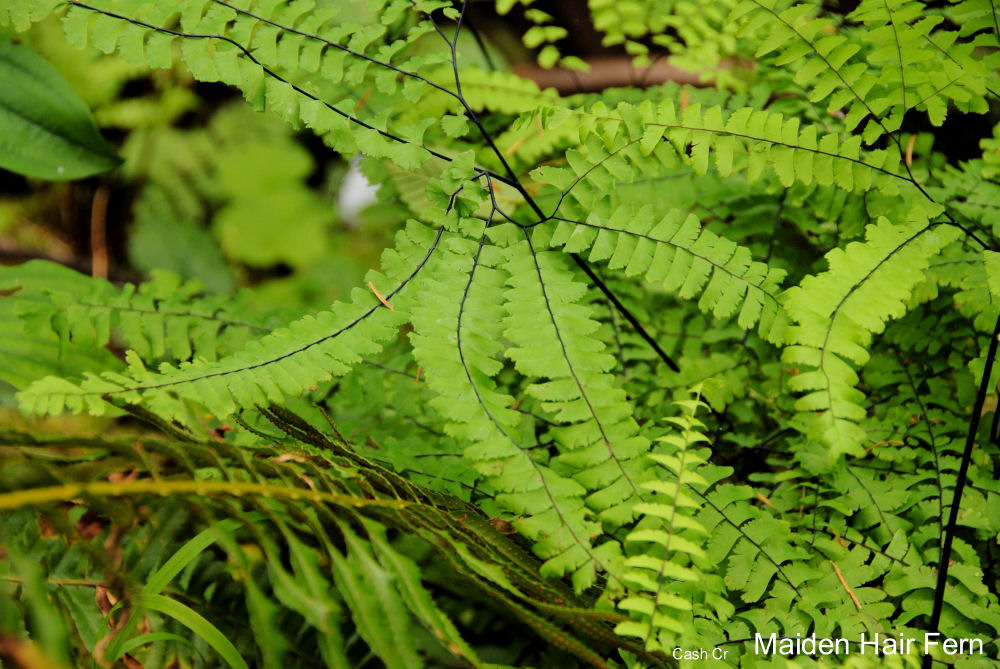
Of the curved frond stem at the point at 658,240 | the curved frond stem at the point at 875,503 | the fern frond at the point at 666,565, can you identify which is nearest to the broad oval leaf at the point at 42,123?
the curved frond stem at the point at 658,240

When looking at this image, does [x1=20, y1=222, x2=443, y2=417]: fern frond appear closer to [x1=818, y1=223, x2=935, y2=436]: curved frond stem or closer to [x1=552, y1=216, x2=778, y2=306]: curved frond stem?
[x1=552, y1=216, x2=778, y2=306]: curved frond stem

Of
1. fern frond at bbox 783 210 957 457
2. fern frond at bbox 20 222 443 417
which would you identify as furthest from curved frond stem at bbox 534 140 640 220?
fern frond at bbox 783 210 957 457

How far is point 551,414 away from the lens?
1345 mm

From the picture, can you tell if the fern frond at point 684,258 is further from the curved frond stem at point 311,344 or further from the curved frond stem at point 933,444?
the curved frond stem at point 933,444

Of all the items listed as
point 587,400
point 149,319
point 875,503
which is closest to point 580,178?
point 587,400

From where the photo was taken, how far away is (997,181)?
1.31 m

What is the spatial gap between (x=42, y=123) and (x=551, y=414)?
5.35ft

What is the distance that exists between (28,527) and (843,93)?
1720 millimetres

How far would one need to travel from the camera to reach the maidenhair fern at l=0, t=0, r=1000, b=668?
0.83 m

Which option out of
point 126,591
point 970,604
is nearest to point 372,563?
point 126,591

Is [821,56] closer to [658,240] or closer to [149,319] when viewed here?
[658,240]

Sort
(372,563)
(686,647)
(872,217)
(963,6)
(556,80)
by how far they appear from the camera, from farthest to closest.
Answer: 1. (556,80)
2. (872,217)
3. (963,6)
4. (686,647)
5. (372,563)

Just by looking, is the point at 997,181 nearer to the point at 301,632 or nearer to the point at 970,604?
the point at 970,604

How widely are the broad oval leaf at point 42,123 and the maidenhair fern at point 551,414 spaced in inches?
20.1
